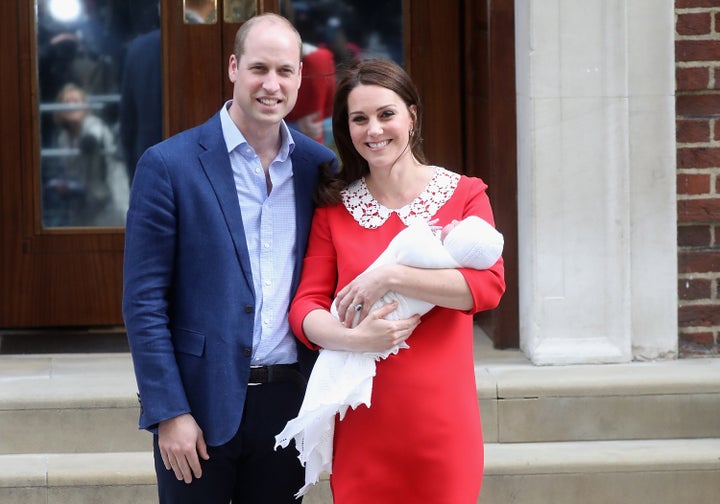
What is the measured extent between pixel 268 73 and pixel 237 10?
2730 mm

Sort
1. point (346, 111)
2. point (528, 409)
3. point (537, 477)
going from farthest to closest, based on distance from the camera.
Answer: point (528, 409) < point (537, 477) < point (346, 111)

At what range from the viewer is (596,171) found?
5125mm

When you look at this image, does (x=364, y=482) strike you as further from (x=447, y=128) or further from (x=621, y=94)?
(x=447, y=128)

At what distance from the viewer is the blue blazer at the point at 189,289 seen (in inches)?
122

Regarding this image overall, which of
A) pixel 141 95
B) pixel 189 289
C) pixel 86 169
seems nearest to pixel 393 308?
pixel 189 289

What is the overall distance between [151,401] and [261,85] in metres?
A: 0.81

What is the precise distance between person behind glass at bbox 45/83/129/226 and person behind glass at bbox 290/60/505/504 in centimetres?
291

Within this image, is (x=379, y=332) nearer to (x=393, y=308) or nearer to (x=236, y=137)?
(x=393, y=308)

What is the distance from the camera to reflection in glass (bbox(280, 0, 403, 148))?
582 cm

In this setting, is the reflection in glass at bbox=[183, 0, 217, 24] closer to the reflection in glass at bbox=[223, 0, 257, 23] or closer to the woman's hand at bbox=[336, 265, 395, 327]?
the reflection in glass at bbox=[223, 0, 257, 23]

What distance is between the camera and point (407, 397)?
3082 mm

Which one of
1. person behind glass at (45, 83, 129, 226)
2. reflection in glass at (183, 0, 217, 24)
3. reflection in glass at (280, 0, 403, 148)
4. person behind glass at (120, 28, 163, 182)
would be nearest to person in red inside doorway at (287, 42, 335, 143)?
reflection in glass at (280, 0, 403, 148)

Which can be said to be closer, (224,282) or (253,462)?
(224,282)

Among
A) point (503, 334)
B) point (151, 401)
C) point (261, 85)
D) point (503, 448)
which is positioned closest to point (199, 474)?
point (151, 401)
